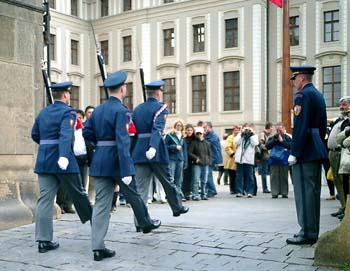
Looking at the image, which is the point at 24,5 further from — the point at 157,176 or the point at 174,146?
the point at 174,146

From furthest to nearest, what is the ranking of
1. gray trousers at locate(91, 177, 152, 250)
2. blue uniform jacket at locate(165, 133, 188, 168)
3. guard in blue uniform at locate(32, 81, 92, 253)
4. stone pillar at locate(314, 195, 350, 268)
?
blue uniform jacket at locate(165, 133, 188, 168) → guard in blue uniform at locate(32, 81, 92, 253) → gray trousers at locate(91, 177, 152, 250) → stone pillar at locate(314, 195, 350, 268)

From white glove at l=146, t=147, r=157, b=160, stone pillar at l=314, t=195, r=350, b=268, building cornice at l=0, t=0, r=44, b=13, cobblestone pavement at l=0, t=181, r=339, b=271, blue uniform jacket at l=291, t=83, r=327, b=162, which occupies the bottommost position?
cobblestone pavement at l=0, t=181, r=339, b=271

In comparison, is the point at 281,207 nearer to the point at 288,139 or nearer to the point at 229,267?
the point at 288,139

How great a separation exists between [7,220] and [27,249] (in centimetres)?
138

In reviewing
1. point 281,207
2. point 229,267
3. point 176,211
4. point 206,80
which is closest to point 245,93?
point 206,80

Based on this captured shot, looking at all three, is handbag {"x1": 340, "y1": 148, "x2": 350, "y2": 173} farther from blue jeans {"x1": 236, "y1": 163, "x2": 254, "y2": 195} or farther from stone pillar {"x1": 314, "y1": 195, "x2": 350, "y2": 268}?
blue jeans {"x1": 236, "y1": 163, "x2": 254, "y2": 195}

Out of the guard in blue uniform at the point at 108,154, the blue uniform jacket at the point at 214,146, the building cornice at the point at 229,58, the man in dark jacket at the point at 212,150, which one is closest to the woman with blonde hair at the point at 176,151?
the man in dark jacket at the point at 212,150

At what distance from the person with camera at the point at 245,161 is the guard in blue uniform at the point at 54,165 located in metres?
6.51

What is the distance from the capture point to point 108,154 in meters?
5.85

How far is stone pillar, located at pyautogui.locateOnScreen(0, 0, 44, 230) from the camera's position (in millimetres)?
7633

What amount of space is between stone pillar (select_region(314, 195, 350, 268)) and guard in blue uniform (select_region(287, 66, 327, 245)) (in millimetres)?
888

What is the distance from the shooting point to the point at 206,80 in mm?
37031

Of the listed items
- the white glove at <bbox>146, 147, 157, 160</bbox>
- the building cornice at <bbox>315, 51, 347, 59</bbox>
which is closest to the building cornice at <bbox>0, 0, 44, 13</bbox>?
the white glove at <bbox>146, 147, 157, 160</bbox>

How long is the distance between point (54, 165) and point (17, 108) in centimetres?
208
